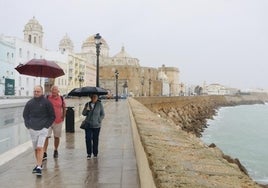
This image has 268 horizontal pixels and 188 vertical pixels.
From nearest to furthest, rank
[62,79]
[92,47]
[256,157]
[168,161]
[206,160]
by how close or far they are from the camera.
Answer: [168,161], [206,160], [256,157], [62,79], [92,47]

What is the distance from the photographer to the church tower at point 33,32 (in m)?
74.2

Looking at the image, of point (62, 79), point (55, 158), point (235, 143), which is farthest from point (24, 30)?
point (55, 158)

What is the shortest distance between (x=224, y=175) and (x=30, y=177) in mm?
3986

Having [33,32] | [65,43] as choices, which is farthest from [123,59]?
[33,32]

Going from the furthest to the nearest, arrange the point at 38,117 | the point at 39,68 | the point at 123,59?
1. the point at 123,59
2. the point at 39,68
3. the point at 38,117

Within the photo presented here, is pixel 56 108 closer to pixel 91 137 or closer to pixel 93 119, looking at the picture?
pixel 93 119

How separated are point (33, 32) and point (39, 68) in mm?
69355

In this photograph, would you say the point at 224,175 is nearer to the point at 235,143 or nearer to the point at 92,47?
the point at 235,143

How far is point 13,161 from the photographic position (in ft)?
27.4

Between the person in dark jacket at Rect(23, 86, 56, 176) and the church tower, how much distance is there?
69349 millimetres

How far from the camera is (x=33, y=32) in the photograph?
74.7 m

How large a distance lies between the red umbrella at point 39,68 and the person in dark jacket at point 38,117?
140 centimetres

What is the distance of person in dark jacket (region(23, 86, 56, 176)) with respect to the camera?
686 centimetres

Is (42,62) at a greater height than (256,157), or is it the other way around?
(42,62)
